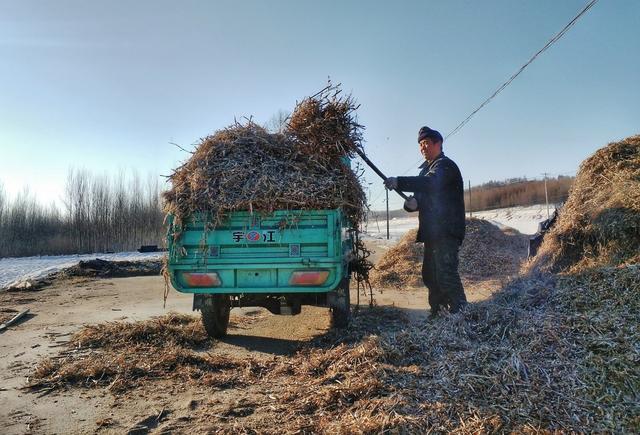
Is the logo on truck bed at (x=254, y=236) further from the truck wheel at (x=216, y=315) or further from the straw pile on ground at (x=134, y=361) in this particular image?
the straw pile on ground at (x=134, y=361)

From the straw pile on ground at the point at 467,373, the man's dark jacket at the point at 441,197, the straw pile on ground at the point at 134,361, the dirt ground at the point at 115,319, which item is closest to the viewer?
the straw pile on ground at the point at 467,373

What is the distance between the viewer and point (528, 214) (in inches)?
1195

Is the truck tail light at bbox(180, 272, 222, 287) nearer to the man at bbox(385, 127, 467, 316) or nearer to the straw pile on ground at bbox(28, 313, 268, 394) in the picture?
the straw pile on ground at bbox(28, 313, 268, 394)

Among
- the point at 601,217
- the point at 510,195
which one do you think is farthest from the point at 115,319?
the point at 510,195

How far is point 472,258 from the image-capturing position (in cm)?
1218

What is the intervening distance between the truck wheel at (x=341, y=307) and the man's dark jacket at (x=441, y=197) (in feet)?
3.94

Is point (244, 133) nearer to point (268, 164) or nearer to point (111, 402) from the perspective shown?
point (268, 164)

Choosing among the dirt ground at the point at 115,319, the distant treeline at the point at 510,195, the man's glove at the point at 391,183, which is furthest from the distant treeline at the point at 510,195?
the man's glove at the point at 391,183

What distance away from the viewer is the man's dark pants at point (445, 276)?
5594 millimetres

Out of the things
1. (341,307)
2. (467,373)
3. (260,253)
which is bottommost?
(467,373)

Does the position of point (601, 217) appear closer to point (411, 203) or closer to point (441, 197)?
point (441, 197)

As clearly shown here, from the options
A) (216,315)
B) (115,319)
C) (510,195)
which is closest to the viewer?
(216,315)

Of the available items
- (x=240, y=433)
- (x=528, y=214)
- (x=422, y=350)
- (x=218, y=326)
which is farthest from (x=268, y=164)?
(x=528, y=214)

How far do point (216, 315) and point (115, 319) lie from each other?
9.52ft
